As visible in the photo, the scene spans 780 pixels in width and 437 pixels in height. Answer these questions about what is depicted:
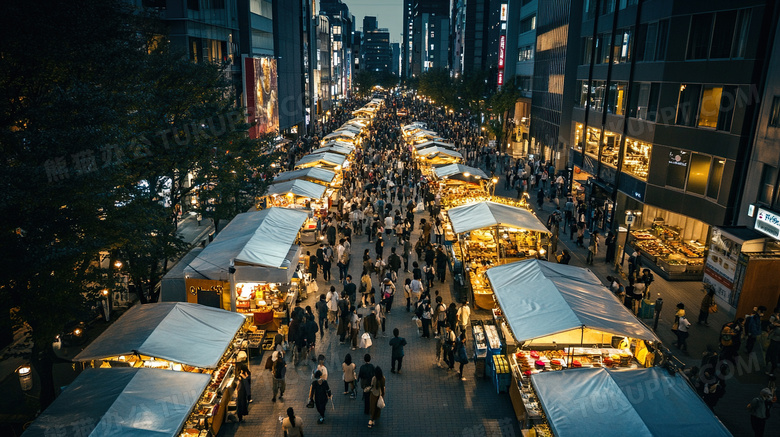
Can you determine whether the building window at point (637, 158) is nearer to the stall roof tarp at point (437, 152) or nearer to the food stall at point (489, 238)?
the food stall at point (489, 238)

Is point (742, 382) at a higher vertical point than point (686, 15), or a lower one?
lower

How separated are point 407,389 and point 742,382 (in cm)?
845

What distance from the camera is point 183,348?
10.7 metres

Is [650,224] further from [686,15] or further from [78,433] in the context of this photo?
[78,433]

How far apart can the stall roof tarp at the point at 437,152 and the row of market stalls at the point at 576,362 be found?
66.1 feet

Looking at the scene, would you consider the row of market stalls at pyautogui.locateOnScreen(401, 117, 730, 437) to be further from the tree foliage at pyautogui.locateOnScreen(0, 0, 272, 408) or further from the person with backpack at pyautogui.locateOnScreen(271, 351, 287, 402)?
the tree foliage at pyautogui.locateOnScreen(0, 0, 272, 408)

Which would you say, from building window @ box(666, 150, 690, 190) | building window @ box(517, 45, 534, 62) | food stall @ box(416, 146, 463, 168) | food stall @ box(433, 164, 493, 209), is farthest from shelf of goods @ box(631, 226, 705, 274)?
building window @ box(517, 45, 534, 62)

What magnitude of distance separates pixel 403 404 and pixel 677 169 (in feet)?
55.4

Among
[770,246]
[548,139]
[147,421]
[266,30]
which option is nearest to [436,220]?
[770,246]

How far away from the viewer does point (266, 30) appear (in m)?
49.6

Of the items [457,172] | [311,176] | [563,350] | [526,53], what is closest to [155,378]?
[563,350]

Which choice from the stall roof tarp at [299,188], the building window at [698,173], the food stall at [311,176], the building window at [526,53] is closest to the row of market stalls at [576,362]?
the building window at [698,173]

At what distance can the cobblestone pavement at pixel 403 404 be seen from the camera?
36.7 feet

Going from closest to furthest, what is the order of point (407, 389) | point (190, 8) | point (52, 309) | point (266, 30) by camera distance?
point (52, 309), point (407, 389), point (190, 8), point (266, 30)
